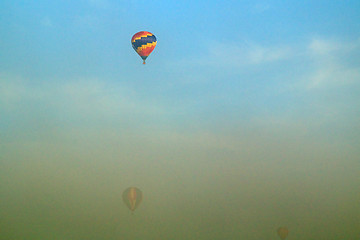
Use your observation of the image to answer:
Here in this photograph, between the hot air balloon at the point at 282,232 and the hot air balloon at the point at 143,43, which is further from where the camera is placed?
the hot air balloon at the point at 282,232

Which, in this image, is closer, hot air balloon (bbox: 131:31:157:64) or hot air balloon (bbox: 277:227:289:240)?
hot air balloon (bbox: 131:31:157:64)

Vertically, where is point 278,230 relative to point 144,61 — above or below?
below

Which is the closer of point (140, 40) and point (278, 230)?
point (140, 40)

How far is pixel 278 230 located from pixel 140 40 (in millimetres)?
27108

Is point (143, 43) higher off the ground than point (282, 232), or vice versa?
point (143, 43)

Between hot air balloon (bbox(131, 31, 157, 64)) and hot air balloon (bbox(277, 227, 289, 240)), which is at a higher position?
hot air balloon (bbox(131, 31, 157, 64))

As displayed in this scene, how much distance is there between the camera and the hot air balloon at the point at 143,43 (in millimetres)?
26852

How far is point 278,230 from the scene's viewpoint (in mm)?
39375

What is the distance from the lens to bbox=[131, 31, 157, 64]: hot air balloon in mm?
26852

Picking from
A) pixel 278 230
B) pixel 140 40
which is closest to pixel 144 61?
pixel 140 40

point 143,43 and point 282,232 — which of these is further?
point 282,232

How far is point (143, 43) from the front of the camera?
26859 mm

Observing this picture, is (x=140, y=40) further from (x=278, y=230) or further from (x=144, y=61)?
→ (x=278, y=230)

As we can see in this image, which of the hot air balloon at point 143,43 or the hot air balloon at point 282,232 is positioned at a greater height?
the hot air balloon at point 143,43
